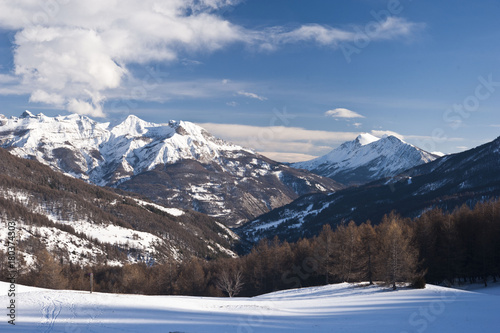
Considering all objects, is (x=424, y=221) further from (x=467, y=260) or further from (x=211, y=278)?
(x=211, y=278)

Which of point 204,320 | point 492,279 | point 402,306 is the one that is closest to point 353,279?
point 492,279

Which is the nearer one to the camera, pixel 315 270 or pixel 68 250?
pixel 315 270

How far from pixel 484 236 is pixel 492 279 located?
855cm

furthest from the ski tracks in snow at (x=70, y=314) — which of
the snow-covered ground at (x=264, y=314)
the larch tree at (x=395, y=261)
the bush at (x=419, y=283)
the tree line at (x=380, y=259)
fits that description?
the bush at (x=419, y=283)

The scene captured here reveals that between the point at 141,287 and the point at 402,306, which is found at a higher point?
the point at 402,306

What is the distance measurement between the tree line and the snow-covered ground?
10.3 meters

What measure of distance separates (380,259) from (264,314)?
1072 inches

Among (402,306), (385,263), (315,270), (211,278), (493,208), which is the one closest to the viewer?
(402,306)

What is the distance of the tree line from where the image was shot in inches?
2195

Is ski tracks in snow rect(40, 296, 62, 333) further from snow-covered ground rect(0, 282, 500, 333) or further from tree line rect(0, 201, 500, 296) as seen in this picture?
tree line rect(0, 201, 500, 296)

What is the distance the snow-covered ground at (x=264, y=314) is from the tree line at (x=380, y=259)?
10251 millimetres

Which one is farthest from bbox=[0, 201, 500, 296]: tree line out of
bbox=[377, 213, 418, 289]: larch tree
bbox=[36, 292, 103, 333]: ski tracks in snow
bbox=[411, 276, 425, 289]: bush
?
Result: bbox=[36, 292, 103, 333]: ski tracks in snow

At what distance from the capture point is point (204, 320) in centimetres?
3375

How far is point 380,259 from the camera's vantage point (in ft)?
183
